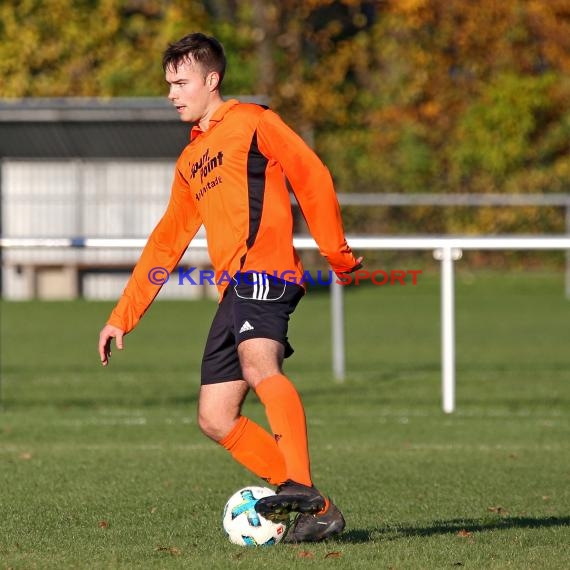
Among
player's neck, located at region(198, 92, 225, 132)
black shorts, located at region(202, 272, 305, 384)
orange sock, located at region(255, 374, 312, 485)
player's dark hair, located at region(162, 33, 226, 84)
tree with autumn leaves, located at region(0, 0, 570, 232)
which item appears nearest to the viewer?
orange sock, located at region(255, 374, 312, 485)

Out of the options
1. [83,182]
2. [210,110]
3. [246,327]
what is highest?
[83,182]

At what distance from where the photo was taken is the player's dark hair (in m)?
5.83

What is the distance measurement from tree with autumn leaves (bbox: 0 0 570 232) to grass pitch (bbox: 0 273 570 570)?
13.2 m

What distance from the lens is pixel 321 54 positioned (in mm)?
36281

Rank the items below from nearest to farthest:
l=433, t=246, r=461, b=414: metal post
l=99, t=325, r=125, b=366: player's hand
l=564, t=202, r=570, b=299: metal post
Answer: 1. l=99, t=325, r=125, b=366: player's hand
2. l=433, t=246, r=461, b=414: metal post
3. l=564, t=202, r=570, b=299: metal post

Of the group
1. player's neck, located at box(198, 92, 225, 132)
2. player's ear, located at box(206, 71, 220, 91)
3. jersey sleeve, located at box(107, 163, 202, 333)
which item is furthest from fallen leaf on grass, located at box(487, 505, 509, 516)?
player's ear, located at box(206, 71, 220, 91)

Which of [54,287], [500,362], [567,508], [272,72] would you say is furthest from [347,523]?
[272,72]

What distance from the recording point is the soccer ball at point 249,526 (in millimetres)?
5836

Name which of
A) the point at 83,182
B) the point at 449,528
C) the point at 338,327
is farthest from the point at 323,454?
the point at 83,182

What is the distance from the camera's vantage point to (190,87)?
5.86 meters

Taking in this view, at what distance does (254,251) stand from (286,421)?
0.66 meters

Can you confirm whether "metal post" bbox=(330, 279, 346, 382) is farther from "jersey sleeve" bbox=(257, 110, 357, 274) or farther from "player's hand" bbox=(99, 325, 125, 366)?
"jersey sleeve" bbox=(257, 110, 357, 274)

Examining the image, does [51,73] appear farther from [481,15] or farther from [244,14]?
[481,15]

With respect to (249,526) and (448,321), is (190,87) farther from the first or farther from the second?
(448,321)
